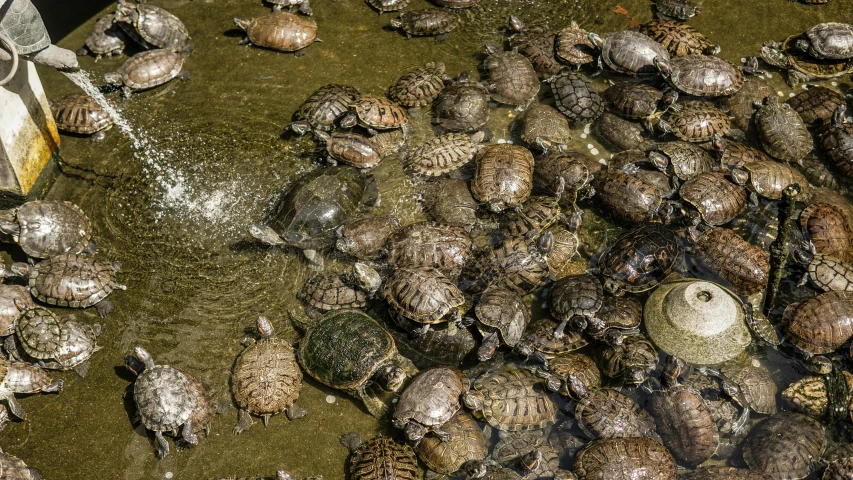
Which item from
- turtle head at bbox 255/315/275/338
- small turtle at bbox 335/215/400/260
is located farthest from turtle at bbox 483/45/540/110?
turtle head at bbox 255/315/275/338

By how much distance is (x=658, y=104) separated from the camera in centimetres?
1030

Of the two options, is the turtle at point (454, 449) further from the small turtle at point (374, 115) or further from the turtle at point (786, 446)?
the small turtle at point (374, 115)

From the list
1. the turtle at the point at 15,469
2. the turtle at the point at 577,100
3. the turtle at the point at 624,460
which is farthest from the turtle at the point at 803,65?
the turtle at the point at 15,469

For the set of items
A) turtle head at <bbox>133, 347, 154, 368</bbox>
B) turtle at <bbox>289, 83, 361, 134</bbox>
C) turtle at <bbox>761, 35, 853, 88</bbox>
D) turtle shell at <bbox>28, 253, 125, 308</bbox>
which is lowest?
turtle head at <bbox>133, 347, 154, 368</bbox>

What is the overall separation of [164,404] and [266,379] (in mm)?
1126

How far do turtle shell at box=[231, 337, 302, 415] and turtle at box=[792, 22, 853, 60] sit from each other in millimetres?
9379

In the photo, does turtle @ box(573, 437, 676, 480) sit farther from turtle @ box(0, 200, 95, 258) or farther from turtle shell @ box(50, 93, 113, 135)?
turtle shell @ box(50, 93, 113, 135)

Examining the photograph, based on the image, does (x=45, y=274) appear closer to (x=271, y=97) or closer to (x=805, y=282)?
(x=271, y=97)

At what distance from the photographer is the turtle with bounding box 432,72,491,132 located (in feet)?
33.2

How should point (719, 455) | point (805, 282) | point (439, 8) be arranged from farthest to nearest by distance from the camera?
point (439, 8) < point (805, 282) < point (719, 455)

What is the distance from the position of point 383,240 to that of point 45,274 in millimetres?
4321

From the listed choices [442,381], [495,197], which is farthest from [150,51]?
[442,381]

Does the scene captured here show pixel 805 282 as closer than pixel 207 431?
No

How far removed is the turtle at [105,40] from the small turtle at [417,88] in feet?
15.7
